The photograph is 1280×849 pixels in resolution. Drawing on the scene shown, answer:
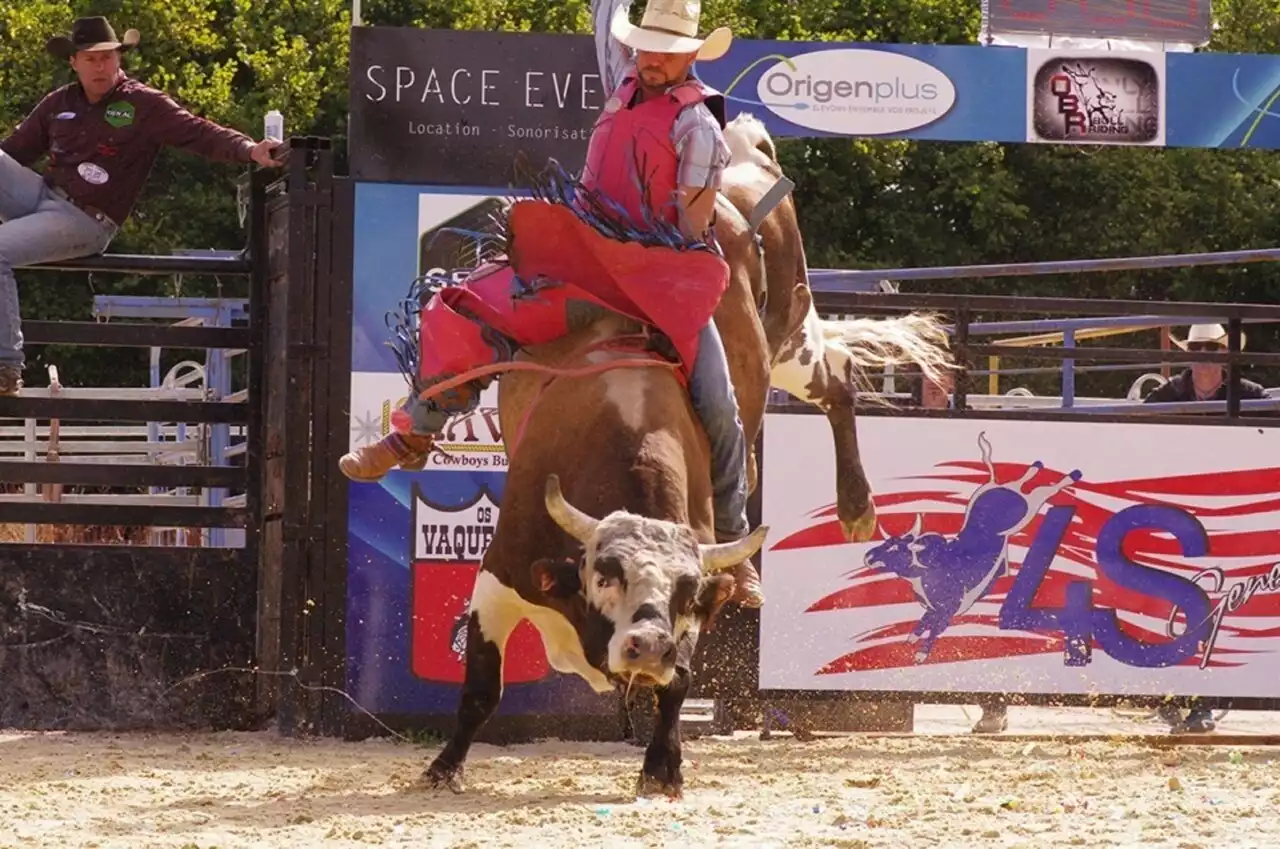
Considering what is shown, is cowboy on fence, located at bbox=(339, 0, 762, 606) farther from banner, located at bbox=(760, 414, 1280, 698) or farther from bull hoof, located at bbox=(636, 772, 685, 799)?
banner, located at bbox=(760, 414, 1280, 698)

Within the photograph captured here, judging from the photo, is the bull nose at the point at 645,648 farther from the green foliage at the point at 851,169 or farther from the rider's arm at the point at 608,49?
the green foliage at the point at 851,169

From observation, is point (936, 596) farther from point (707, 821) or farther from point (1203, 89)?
point (1203, 89)

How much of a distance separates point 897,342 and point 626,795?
2879 mm

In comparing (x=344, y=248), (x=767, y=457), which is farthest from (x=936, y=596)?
(x=344, y=248)

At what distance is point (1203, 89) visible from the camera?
16.2 meters

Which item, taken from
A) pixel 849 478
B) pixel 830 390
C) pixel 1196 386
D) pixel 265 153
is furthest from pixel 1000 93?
pixel 265 153

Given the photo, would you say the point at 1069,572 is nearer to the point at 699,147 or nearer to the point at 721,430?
the point at 721,430

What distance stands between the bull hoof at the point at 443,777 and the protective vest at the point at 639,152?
1.87m

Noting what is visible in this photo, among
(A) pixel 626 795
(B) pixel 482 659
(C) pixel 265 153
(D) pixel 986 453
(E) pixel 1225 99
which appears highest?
(E) pixel 1225 99

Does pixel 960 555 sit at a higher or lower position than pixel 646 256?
lower

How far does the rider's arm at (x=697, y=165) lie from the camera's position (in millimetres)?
6855

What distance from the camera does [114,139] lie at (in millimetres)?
8164

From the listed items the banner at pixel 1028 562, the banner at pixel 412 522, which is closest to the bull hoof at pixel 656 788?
the banner at pixel 412 522

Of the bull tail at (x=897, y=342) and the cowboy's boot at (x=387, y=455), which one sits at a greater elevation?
the bull tail at (x=897, y=342)
